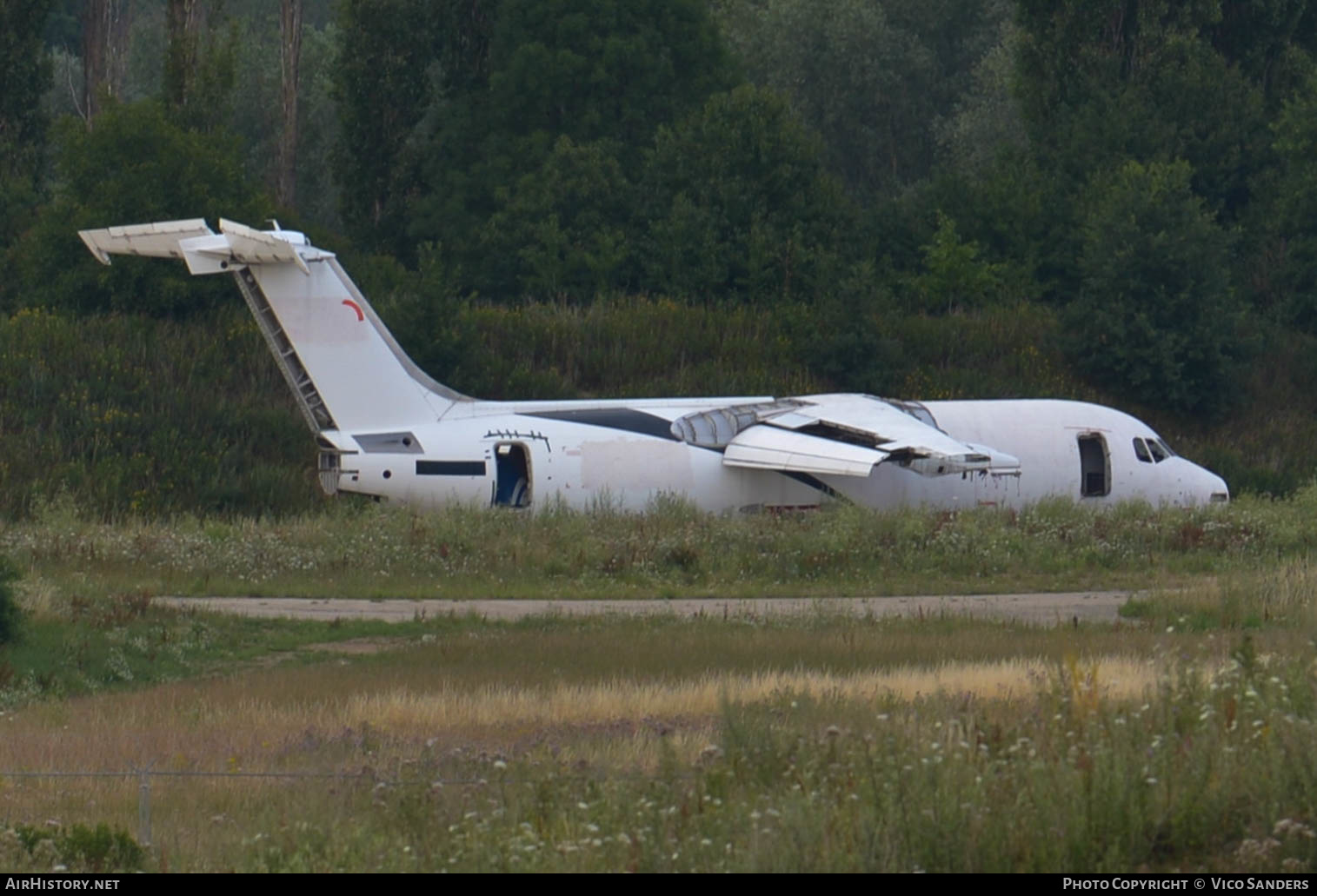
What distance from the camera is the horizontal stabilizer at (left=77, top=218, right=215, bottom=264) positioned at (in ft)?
92.2

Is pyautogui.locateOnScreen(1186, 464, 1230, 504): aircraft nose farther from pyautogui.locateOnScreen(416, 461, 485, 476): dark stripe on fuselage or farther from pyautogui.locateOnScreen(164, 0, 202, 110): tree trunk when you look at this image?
pyautogui.locateOnScreen(164, 0, 202, 110): tree trunk

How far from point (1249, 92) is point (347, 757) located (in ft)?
161

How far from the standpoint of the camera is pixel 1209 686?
10031 millimetres

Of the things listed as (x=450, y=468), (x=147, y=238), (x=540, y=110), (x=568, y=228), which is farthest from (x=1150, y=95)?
(x=147, y=238)

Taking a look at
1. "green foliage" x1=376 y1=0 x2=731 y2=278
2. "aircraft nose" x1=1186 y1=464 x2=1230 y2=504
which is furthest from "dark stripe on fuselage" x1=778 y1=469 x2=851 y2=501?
"green foliage" x1=376 y1=0 x2=731 y2=278

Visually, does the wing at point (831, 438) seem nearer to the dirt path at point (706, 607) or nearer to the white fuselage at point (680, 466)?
the white fuselage at point (680, 466)

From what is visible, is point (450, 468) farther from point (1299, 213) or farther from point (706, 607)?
point (1299, 213)

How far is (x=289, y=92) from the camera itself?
50625 mm

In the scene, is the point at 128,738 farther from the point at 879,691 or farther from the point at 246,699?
the point at 879,691

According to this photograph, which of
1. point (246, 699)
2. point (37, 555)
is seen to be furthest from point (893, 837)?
point (37, 555)

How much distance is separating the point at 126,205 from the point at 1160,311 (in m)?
27.4

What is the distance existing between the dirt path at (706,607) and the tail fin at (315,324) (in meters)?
6.09

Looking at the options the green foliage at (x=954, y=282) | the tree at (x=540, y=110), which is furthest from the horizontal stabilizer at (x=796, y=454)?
the tree at (x=540, y=110)

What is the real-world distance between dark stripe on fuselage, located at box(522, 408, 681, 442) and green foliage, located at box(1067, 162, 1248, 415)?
755 inches
